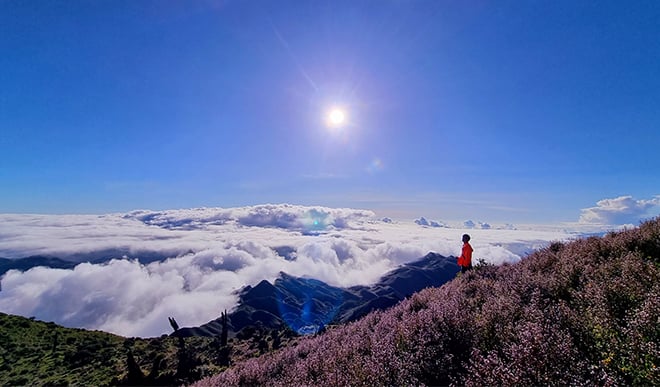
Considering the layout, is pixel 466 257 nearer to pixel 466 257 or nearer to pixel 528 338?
pixel 466 257

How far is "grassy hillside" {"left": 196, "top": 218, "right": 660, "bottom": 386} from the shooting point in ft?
10.6

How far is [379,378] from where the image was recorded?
4371 millimetres

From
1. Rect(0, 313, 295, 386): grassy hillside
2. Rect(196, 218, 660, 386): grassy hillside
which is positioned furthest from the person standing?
Rect(0, 313, 295, 386): grassy hillside

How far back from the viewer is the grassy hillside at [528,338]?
3.23 meters

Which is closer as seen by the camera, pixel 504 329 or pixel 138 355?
pixel 504 329

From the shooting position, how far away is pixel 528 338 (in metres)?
3.72

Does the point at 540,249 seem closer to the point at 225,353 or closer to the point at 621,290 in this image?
the point at 621,290

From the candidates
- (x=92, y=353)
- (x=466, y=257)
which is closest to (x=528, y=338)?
(x=466, y=257)

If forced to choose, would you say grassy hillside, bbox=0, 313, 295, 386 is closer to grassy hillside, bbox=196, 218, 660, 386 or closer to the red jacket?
the red jacket

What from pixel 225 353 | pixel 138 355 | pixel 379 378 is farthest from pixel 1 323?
pixel 379 378

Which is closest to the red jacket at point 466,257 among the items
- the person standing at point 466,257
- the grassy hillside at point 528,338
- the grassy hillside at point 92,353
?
the person standing at point 466,257

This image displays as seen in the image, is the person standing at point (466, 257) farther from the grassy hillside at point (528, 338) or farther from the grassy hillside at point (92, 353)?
the grassy hillside at point (92, 353)

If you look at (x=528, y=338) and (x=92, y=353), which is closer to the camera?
(x=528, y=338)

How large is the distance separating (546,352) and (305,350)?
6.12 metres
